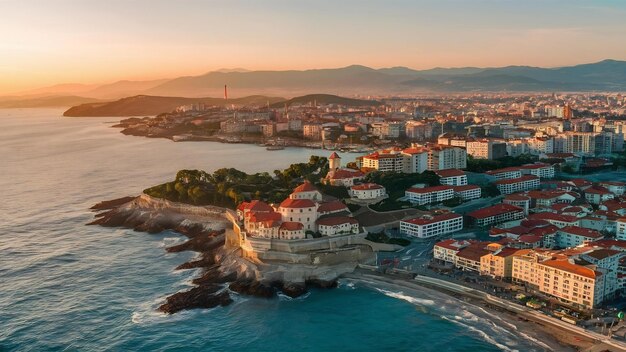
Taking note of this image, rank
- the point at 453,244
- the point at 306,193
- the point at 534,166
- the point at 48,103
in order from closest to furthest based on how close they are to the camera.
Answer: the point at 453,244 < the point at 306,193 < the point at 534,166 < the point at 48,103

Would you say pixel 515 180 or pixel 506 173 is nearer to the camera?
pixel 515 180

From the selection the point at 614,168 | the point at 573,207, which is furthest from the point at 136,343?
the point at 614,168

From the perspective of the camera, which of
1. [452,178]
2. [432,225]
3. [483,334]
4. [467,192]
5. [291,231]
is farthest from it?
[452,178]

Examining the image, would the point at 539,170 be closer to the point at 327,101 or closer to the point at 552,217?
the point at 552,217

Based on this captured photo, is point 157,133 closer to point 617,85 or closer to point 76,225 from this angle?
point 76,225

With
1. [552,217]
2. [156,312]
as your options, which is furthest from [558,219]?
[156,312]

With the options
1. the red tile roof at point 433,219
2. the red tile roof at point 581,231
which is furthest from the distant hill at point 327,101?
the red tile roof at point 581,231

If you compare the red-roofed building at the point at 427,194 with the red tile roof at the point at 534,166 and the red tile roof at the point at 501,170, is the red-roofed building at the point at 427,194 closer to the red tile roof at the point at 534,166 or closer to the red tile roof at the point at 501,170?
the red tile roof at the point at 501,170
